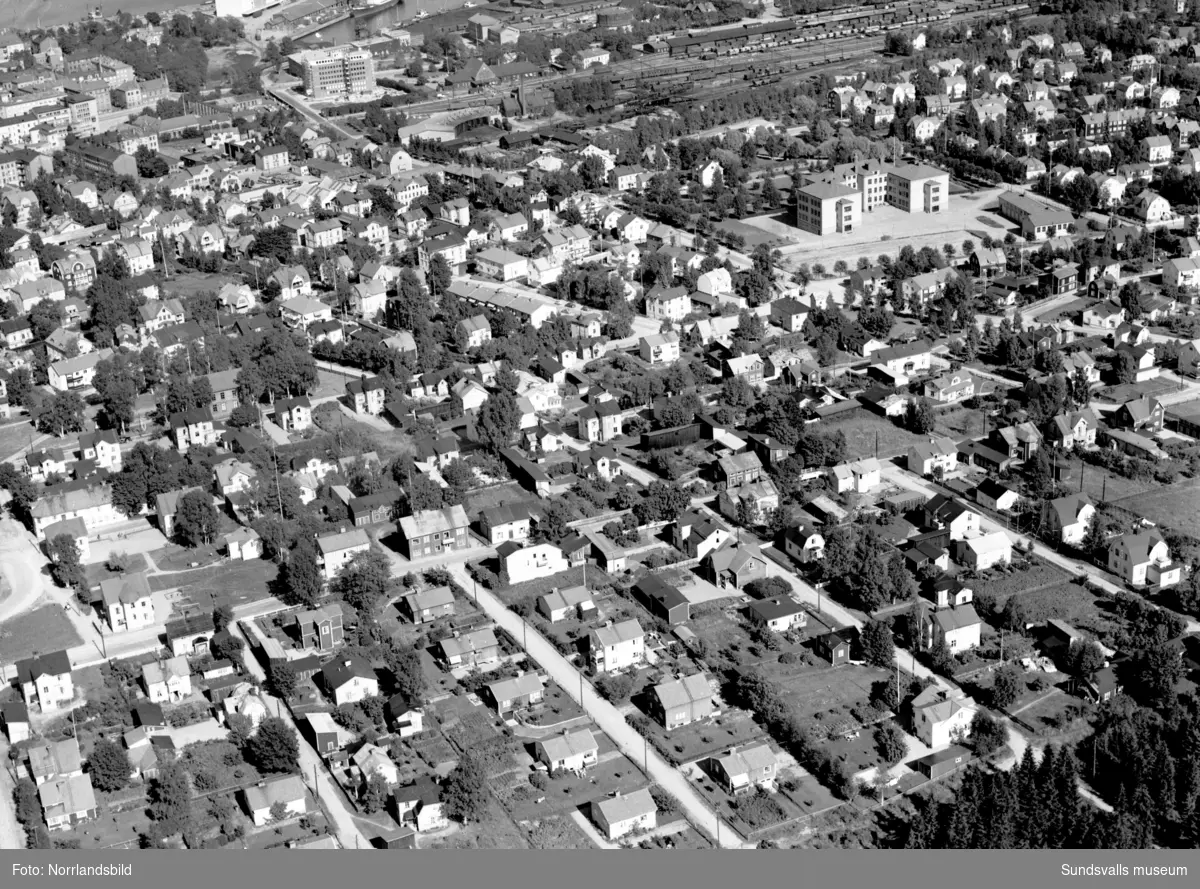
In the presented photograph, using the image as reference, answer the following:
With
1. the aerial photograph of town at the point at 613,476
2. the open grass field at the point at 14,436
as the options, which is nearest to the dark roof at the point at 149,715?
the aerial photograph of town at the point at 613,476

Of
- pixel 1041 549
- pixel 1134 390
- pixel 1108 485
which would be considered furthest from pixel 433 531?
pixel 1134 390

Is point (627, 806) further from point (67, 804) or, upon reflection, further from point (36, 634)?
point (36, 634)

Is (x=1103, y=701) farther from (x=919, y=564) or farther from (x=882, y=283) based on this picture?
(x=882, y=283)

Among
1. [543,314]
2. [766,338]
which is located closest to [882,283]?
[766,338]

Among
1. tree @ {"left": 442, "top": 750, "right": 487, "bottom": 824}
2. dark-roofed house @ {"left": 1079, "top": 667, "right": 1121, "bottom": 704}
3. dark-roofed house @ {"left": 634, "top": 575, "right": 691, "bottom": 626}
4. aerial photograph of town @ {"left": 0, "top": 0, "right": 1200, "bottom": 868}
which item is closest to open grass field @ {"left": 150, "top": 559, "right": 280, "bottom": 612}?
aerial photograph of town @ {"left": 0, "top": 0, "right": 1200, "bottom": 868}

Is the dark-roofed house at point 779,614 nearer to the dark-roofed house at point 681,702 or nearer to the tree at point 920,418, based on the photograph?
the dark-roofed house at point 681,702

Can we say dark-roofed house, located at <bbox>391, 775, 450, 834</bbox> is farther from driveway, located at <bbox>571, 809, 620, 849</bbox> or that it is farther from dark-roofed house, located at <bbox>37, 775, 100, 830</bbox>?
dark-roofed house, located at <bbox>37, 775, 100, 830</bbox>
